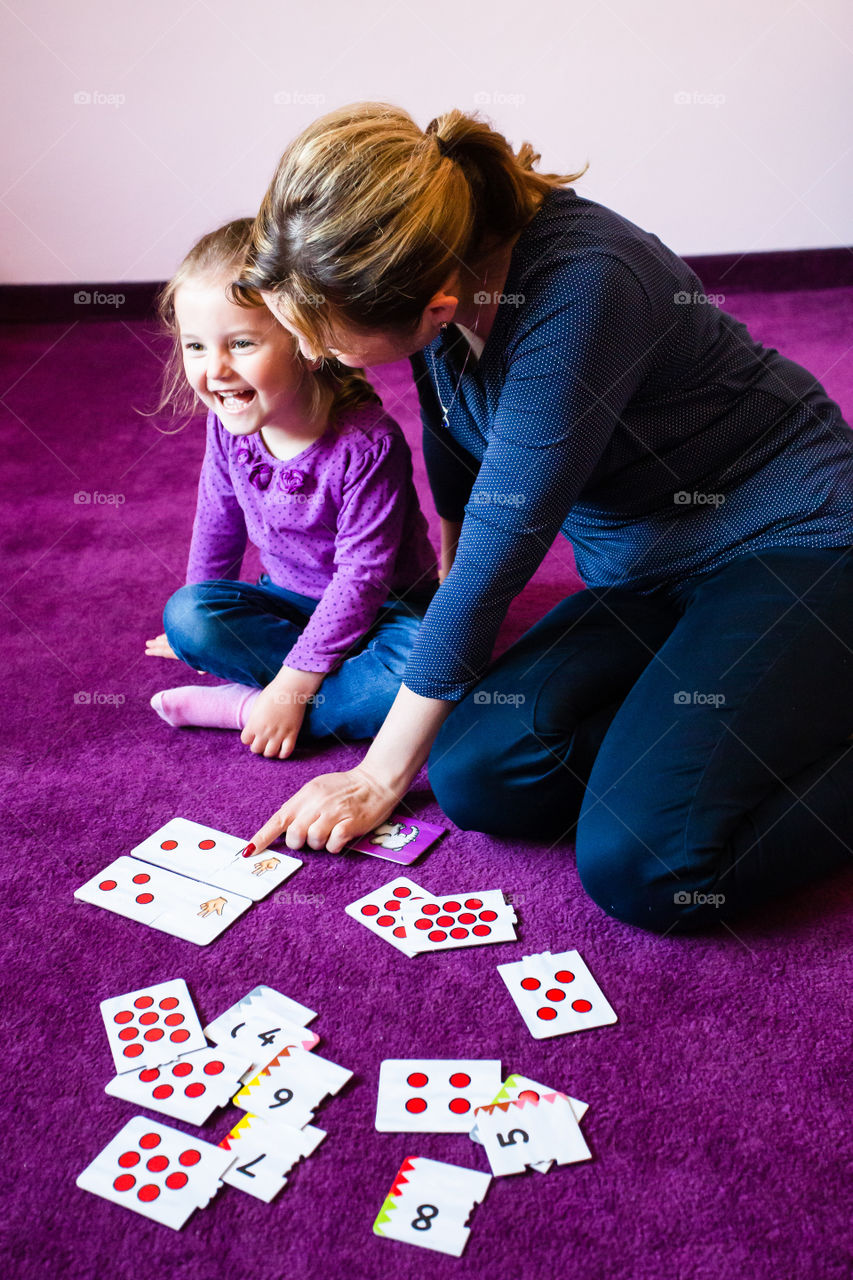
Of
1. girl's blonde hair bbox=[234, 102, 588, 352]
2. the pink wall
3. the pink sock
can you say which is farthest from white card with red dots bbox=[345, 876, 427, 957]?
the pink wall

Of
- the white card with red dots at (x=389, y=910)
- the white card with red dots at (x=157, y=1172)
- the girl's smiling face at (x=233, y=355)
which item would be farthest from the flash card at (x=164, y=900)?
the girl's smiling face at (x=233, y=355)

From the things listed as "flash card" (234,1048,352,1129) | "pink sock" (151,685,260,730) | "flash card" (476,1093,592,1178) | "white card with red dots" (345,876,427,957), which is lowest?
"pink sock" (151,685,260,730)

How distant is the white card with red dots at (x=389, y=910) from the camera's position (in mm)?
1276

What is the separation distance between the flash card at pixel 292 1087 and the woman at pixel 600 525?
337 mm

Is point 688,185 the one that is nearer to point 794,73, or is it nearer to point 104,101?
point 794,73

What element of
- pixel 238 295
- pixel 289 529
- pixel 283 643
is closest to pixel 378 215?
pixel 238 295

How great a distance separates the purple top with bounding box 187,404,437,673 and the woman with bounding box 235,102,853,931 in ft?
0.65

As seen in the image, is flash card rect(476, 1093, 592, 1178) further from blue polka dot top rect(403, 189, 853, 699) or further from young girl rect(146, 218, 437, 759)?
young girl rect(146, 218, 437, 759)

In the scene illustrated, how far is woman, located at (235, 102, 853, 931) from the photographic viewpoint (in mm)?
1201

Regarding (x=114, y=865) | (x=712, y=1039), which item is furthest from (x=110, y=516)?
(x=712, y=1039)

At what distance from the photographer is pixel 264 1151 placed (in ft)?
3.37

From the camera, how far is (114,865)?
4.61 ft

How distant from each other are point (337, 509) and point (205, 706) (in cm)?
35

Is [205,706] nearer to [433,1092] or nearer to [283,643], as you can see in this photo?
[283,643]
